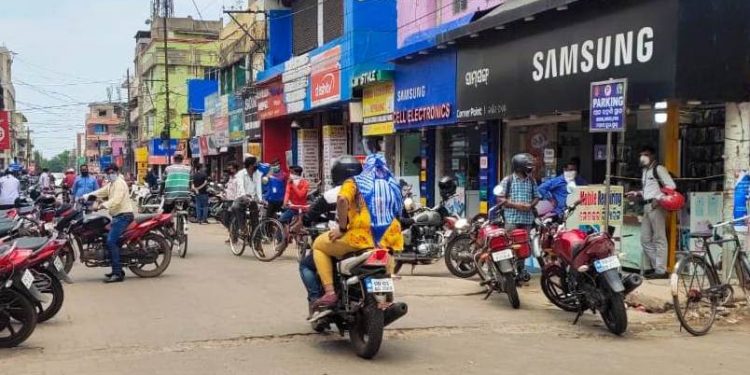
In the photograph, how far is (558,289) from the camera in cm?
859

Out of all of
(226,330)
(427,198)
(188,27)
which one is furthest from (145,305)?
(188,27)

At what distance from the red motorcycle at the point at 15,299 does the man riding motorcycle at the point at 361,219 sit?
2.59 m

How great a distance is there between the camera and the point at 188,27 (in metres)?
71.2

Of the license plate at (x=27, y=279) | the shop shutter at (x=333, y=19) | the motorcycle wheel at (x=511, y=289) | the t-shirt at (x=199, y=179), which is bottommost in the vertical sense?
the motorcycle wheel at (x=511, y=289)

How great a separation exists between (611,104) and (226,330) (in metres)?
5.27

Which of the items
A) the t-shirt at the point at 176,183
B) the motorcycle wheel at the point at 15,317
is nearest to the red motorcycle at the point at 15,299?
the motorcycle wheel at the point at 15,317

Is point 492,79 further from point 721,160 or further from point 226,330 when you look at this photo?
point 226,330

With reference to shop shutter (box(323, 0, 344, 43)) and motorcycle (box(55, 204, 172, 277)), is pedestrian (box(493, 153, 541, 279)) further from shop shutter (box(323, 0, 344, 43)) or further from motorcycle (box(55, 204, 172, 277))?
shop shutter (box(323, 0, 344, 43))

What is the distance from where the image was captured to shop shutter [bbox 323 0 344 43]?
2288cm

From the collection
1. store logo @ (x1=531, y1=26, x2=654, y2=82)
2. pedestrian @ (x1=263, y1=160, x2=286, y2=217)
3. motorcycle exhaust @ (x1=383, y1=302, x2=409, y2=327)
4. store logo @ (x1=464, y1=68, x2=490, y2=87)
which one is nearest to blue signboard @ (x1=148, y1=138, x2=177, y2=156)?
pedestrian @ (x1=263, y1=160, x2=286, y2=217)

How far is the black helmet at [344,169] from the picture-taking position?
654 cm

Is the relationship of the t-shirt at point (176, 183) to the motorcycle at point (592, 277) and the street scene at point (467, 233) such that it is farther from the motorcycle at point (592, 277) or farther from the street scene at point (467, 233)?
the motorcycle at point (592, 277)

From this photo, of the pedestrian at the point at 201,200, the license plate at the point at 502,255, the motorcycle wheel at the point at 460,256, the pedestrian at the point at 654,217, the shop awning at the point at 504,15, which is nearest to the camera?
the license plate at the point at 502,255

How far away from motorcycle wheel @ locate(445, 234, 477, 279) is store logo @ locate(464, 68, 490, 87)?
449 cm
